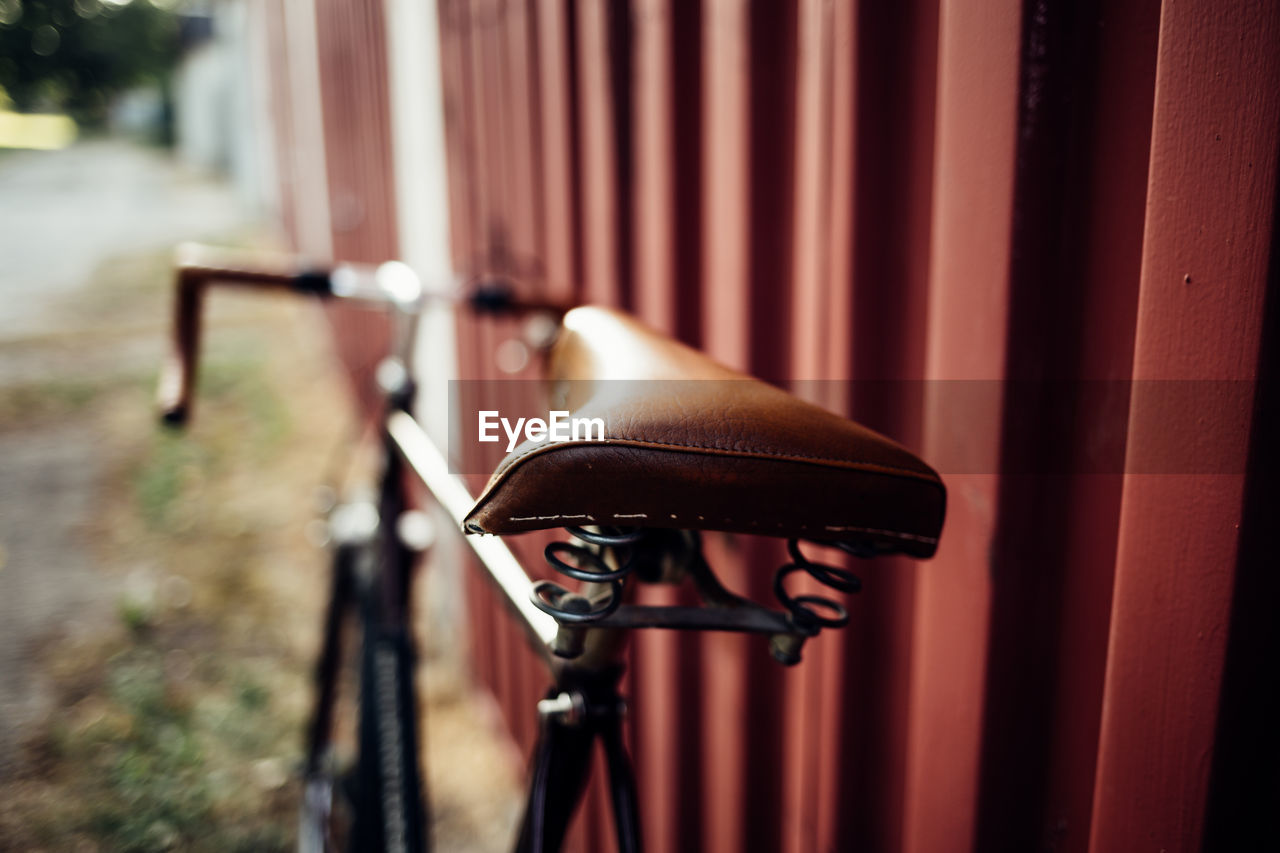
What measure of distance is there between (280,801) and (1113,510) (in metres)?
2.60

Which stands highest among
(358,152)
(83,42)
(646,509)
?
(83,42)

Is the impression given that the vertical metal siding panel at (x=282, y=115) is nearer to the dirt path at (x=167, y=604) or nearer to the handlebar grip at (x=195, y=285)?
the dirt path at (x=167, y=604)

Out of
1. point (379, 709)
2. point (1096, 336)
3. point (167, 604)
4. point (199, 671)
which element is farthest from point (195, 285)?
point (167, 604)

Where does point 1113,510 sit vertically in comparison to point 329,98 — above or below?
below

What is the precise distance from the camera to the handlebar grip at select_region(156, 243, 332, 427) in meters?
1.61

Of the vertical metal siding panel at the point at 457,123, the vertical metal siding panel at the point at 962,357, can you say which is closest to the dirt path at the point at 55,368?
the vertical metal siding panel at the point at 457,123

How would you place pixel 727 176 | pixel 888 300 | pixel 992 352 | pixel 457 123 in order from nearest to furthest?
pixel 992 352, pixel 888 300, pixel 727 176, pixel 457 123

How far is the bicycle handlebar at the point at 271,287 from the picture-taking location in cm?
161

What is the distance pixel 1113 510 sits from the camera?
3.00 ft

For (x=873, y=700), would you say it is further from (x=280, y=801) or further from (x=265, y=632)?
(x=265, y=632)

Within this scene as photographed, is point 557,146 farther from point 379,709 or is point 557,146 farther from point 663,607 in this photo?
point 663,607

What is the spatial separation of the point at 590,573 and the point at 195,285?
4.10 ft

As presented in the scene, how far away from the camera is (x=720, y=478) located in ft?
2.26

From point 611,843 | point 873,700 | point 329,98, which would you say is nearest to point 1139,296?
point 873,700
